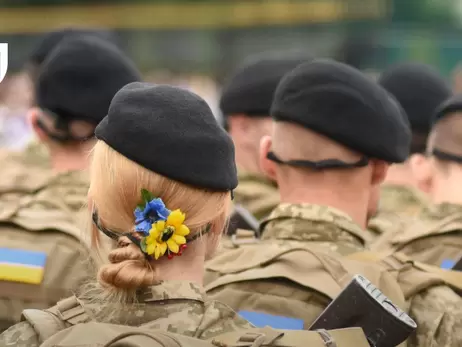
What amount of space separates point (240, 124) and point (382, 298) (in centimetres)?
197

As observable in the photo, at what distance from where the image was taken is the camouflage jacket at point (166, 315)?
6.75ft

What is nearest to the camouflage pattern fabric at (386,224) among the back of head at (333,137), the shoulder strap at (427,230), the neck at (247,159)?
the shoulder strap at (427,230)

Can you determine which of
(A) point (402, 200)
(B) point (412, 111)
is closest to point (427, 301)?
(B) point (412, 111)

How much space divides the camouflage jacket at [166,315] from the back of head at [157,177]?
4 cm

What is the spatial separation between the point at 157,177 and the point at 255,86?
2234 millimetres

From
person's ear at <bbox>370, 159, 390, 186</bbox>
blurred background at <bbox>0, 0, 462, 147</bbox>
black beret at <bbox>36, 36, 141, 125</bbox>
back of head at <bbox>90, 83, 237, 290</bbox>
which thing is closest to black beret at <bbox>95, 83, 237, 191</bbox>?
back of head at <bbox>90, 83, 237, 290</bbox>

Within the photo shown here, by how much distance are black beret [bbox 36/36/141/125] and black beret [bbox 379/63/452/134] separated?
65.7 inches

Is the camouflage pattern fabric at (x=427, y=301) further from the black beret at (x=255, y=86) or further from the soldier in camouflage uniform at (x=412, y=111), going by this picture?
the soldier in camouflage uniform at (x=412, y=111)

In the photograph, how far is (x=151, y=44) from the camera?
14.7m

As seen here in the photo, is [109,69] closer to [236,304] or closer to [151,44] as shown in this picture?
[236,304]

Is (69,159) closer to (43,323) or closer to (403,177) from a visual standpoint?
(43,323)

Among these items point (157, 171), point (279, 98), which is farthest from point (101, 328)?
point (279, 98)

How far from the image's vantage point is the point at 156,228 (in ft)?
6.53

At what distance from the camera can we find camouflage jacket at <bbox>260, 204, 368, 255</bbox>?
2.76 metres
